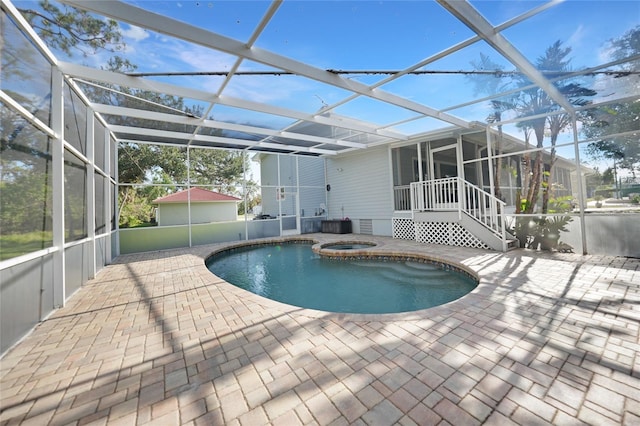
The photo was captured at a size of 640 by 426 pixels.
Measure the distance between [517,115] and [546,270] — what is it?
4562mm

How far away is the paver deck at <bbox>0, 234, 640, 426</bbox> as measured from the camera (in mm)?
1681

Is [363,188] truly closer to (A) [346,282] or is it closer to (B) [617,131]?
(A) [346,282]

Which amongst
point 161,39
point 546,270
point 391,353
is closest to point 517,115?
point 546,270

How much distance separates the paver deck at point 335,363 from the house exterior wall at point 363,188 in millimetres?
6845

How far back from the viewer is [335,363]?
2188 millimetres

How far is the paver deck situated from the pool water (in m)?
0.91

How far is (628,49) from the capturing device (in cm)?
403

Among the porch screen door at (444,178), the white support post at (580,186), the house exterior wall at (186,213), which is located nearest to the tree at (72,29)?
the house exterior wall at (186,213)

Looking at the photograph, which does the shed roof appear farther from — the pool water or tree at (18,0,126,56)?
tree at (18,0,126,56)

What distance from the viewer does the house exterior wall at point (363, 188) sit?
Result: 10461mm

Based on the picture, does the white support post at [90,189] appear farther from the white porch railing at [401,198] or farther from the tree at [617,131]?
the tree at [617,131]

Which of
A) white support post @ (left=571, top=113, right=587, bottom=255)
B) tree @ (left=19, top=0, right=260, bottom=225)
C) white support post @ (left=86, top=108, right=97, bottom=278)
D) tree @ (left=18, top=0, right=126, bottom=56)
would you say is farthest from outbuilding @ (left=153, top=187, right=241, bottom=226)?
white support post @ (left=571, top=113, right=587, bottom=255)

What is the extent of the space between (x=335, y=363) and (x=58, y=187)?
174 inches

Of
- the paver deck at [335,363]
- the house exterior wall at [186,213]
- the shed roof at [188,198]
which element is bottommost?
the paver deck at [335,363]
